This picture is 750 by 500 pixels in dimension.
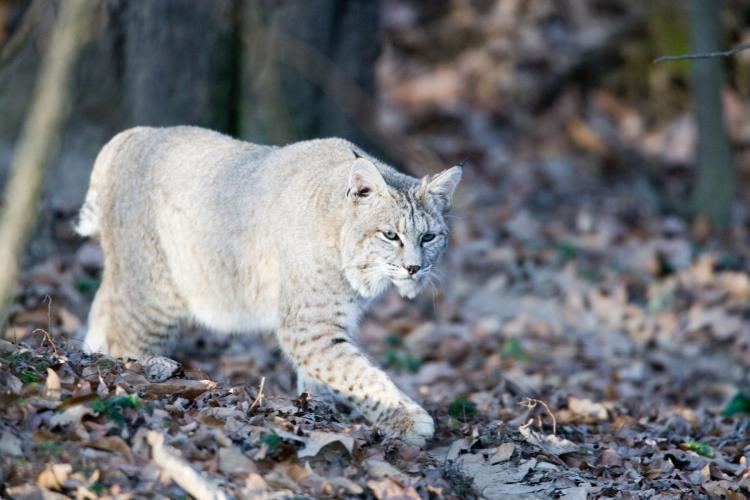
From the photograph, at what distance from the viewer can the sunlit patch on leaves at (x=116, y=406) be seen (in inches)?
179

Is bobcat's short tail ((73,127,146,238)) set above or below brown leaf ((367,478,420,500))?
above

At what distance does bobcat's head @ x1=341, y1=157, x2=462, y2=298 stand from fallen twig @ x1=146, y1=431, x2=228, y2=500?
6.21 feet

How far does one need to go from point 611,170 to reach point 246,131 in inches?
239

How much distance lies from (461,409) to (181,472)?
2304 millimetres

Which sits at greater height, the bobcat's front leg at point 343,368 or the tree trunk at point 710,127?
the tree trunk at point 710,127

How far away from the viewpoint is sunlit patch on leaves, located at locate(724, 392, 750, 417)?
23.4ft

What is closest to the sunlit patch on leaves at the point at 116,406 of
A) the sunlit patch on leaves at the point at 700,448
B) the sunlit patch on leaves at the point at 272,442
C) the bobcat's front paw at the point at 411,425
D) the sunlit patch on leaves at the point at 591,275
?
the sunlit patch on leaves at the point at 272,442

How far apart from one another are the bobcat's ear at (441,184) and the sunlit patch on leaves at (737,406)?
263 centimetres

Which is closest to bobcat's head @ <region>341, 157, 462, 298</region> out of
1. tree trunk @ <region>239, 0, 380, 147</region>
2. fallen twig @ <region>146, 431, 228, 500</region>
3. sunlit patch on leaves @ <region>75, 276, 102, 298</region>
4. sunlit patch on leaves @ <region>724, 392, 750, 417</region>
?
fallen twig @ <region>146, 431, 228, 500</region>

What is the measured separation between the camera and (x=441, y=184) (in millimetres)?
6113

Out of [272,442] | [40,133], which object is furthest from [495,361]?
[40,133]

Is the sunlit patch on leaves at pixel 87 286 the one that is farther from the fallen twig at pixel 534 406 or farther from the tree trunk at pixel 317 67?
the fallen twig at pixel 534 406

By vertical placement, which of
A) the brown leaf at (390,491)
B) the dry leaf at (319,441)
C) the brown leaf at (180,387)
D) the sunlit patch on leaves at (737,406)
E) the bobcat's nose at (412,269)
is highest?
the bobcat's nose at (412,269)

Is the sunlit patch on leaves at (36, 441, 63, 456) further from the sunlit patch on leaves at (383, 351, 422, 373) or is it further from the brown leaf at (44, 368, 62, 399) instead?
the sunlit patch on leaves at (383, 351, 422, 373)
